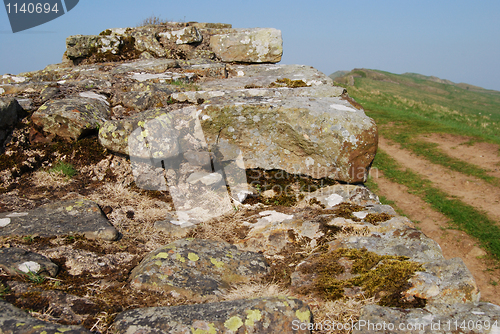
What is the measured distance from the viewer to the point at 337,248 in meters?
2.95

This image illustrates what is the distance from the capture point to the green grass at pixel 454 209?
727cm

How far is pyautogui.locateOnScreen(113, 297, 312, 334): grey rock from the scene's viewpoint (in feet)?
6.14

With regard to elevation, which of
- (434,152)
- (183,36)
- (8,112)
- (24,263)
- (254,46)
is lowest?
(434,152)

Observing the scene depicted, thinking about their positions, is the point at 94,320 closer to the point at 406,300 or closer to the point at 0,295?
the point at 0,295

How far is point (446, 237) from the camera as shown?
757 centimetres

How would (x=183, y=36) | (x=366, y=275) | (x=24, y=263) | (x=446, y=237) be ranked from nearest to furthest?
(x=24, y=263) → (x=366, y=275) → (x=183, y=36) → (x=446, y=237)

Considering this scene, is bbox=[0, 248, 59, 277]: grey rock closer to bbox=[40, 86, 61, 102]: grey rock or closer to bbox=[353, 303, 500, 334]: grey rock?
bbox=[353, 303, 500, 334]: grey rock

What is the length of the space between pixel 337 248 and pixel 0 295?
256 centimetres

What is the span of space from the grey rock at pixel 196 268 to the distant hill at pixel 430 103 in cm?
1387

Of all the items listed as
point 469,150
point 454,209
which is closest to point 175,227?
point 454,209

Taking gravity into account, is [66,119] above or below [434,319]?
above

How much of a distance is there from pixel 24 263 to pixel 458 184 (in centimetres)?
1110

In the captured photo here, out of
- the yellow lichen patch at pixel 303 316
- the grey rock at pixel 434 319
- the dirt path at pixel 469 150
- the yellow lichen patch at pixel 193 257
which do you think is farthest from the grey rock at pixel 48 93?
the dirt path at pixel 469 150

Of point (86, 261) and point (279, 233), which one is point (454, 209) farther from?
point (86, 261)
